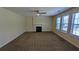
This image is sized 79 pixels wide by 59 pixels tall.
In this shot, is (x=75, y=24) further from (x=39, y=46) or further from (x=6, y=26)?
(x=6, y=26)

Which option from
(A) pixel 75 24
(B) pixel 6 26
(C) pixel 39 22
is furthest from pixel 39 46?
(C) pixel 39 22

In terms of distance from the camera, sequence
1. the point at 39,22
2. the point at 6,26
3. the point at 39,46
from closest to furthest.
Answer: the point at 39,46 → the point at 6,26 → the point at 39,22

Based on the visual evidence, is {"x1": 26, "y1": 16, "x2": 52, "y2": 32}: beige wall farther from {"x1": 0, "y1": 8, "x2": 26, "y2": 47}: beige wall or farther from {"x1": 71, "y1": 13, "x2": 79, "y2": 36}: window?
{"x1": 71, "y1": 13, "x2": 79, "y2": 36}: window

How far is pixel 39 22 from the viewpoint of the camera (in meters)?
11.2

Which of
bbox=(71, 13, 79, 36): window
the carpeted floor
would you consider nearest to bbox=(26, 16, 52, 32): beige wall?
the carpeted floor

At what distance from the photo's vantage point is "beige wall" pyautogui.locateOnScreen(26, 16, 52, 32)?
438 inches

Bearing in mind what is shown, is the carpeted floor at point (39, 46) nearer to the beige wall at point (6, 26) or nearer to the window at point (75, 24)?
the beige wall at point (6, 26)

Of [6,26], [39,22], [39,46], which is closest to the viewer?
[39,46]

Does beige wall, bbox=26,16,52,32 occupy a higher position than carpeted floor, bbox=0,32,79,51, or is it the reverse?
beige wall, bbox=26,16,52,32

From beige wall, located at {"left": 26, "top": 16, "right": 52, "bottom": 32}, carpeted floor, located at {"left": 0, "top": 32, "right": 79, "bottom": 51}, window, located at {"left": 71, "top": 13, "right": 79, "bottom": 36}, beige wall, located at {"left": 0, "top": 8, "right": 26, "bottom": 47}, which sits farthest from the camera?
beige wall, located at {"left": 26, "top": 16, "right": 52, "bottom": 32}

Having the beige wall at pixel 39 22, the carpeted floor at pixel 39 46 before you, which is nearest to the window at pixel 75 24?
the carpeted floor at pixel 39 46
